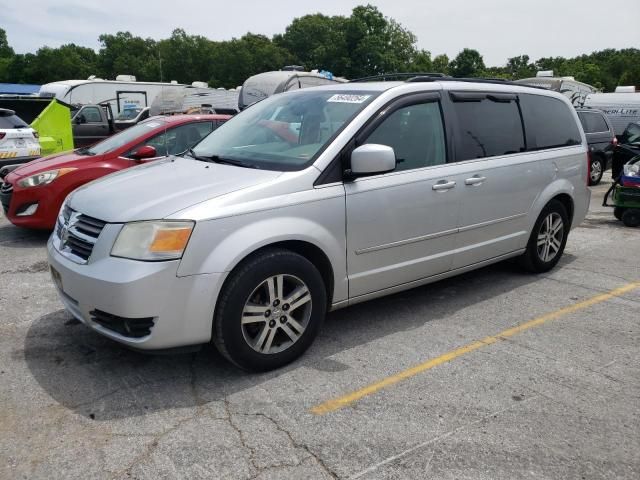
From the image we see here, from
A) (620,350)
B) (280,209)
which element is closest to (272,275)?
(280,209)

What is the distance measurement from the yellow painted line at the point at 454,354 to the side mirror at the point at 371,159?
128 cm

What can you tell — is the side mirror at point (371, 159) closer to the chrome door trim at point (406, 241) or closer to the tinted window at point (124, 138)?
the chrome door trim at point (406, 241)

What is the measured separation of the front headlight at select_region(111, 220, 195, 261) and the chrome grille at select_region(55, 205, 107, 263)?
23 centimetres

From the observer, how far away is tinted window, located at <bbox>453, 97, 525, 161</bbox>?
14.5ft

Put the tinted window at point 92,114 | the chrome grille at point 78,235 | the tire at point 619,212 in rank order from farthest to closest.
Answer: the tinted window at point 92,114, the tire at point 619,212, the chrome grille at point 78,235

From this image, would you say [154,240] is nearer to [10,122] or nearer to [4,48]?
[10,122]

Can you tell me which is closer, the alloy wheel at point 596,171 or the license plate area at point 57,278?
the license plate area at point 57,278

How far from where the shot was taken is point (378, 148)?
11.6 feet

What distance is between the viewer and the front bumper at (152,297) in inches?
116

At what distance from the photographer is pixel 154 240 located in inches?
118

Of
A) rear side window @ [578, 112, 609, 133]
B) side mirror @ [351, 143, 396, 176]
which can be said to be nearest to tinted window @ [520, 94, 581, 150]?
side mirror @ [351, 143, 396, 176]

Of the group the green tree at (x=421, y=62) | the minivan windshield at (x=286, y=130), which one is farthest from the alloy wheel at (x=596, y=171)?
the green tree at (x=421, y=62)

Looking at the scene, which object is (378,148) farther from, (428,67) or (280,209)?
(428,67)

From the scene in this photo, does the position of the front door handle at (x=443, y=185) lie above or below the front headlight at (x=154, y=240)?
above
